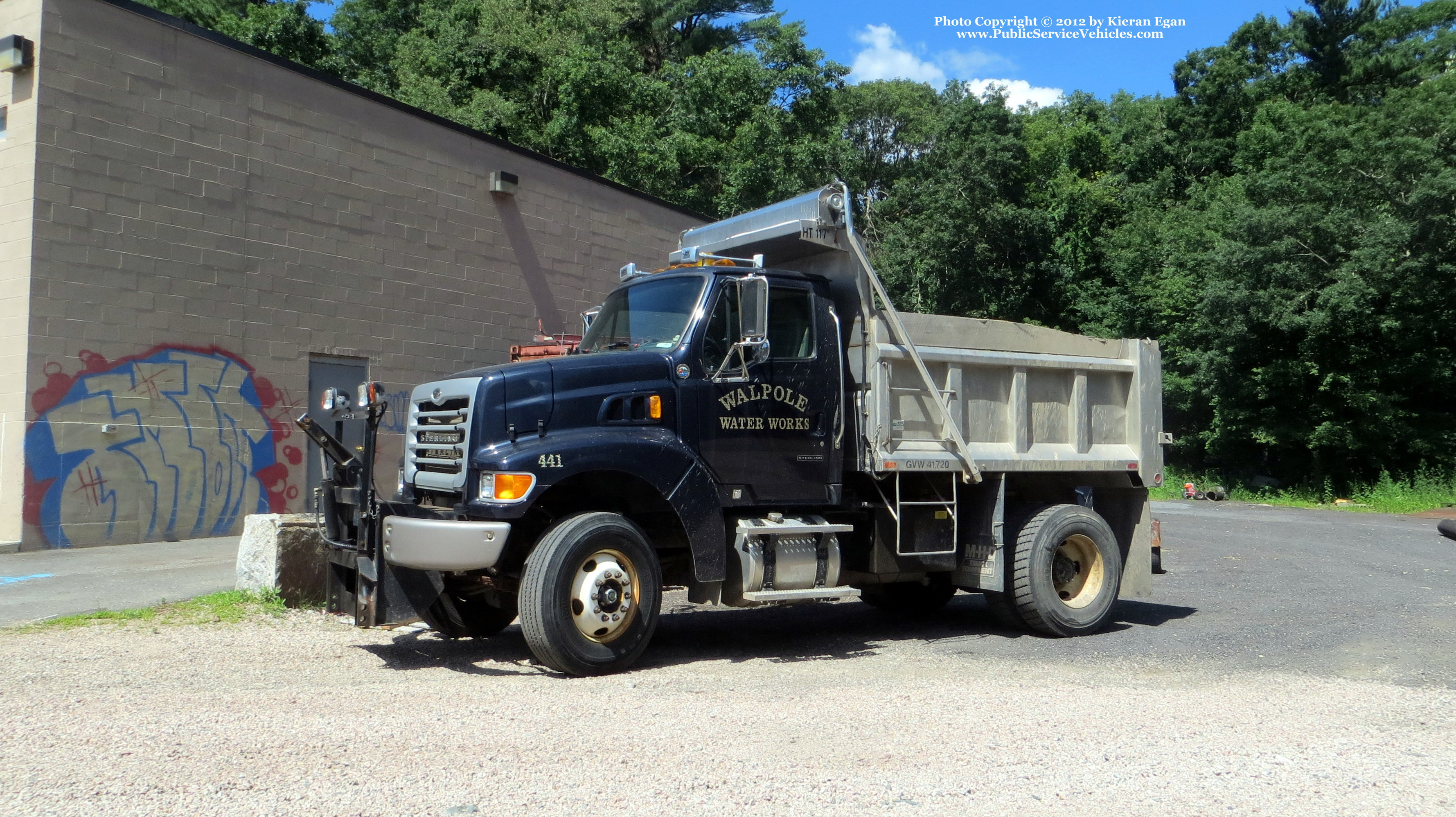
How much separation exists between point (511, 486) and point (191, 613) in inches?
155

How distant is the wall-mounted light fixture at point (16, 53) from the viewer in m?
12.3

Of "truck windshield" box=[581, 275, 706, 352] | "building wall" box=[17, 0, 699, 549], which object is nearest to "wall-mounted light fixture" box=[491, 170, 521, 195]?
"building wall" box=[17, 0, 699, 549]

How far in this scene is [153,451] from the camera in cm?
1327

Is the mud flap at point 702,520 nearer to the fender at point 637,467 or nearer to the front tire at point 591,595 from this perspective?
the fender at point 637,467

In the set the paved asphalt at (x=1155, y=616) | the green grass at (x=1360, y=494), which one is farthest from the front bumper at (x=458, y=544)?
the green grass at (x=1360, y=494)

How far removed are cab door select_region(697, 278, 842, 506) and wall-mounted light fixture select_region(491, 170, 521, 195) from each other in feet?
35.2

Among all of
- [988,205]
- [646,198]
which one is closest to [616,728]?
[646,198]

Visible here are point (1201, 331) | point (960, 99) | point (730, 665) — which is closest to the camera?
point (730, 665)

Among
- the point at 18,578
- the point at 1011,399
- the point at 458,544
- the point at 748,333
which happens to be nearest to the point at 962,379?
the point at 1011,399

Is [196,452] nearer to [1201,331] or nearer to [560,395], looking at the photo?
[560,395]

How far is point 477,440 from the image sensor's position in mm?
6805

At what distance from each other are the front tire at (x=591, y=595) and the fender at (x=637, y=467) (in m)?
0.30

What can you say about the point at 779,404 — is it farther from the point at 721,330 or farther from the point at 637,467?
the point at 637,467

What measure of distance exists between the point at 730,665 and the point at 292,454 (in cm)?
960
